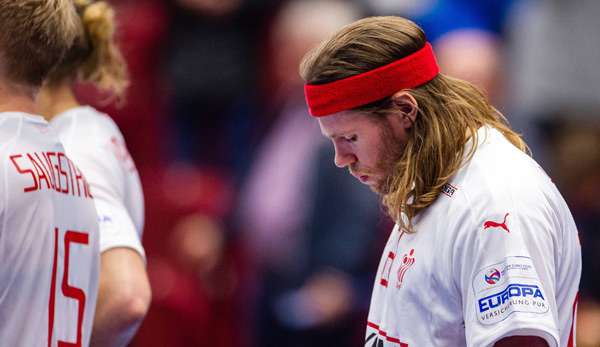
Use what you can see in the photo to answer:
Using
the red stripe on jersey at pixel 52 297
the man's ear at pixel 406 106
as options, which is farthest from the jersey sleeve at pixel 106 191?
the man's ear at pixel 406 106

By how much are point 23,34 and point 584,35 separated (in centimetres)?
506

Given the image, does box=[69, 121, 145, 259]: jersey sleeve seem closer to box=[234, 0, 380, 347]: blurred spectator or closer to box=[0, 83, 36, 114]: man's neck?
box=[0, 83, 36, 114]: man's neck

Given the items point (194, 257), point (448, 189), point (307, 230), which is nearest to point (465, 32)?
point (307, 230)

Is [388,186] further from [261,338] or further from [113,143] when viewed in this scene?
[261,338]

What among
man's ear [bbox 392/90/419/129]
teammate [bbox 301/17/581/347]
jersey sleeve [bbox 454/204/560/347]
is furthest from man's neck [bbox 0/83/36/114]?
jersey sleeve [bbox 454/204/560/347]

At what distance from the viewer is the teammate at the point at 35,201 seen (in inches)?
124

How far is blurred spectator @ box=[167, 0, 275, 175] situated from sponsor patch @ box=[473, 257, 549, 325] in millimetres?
4266

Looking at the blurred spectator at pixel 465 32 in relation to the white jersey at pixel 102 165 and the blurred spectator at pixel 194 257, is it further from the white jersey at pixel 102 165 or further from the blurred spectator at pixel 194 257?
the white jersey at pixel 102 165

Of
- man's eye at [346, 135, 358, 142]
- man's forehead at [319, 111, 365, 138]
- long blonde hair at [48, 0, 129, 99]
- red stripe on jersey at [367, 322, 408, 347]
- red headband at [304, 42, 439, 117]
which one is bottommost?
red stripe on jersey at [367, 322, 408, 347]

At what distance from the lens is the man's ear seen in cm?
321

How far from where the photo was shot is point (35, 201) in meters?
3.20

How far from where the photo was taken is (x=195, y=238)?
255 inches

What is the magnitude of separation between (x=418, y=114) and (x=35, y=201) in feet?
3.51

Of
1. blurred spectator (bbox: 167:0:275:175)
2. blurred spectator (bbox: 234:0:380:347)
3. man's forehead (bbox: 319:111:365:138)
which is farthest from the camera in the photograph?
blurred spectator (bbox: 167:0:275:175)
